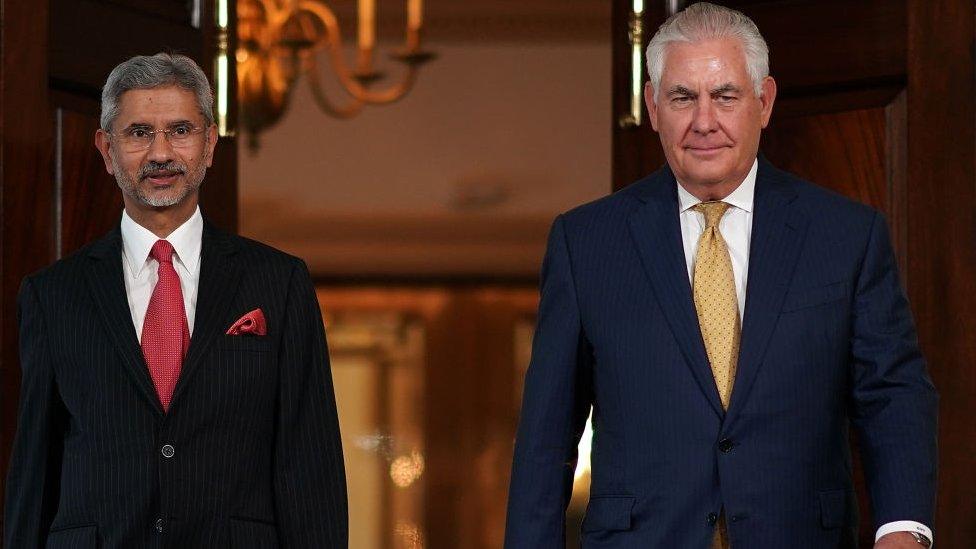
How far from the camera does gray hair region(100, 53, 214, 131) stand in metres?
3.10

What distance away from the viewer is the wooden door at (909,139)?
12.1ft

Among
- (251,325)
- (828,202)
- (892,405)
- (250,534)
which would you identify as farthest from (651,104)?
(250,534)

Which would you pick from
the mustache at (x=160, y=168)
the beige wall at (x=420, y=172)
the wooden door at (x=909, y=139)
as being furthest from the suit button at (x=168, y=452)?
the beige wall at (x=420, y=172)

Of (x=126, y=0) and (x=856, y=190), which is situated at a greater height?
(x=126, y=0)

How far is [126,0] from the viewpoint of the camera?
406cm

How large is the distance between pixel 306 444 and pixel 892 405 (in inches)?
38.5

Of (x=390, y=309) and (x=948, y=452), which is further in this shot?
(x=390, y=309)

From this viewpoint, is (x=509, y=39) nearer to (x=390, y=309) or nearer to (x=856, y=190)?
(x=390, y=309)

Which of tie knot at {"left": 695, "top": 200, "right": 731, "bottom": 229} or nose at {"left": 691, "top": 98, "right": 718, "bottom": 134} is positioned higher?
nose at {"left": 691, "top": 98, "right": 718, "bottom": 134}

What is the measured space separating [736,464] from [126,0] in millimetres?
1933

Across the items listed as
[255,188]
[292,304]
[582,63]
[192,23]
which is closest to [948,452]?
[292,304]

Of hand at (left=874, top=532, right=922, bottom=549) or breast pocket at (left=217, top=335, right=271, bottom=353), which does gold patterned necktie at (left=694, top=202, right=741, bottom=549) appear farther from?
breast pocket at (left=217, top=335, right=271, bottom=353)

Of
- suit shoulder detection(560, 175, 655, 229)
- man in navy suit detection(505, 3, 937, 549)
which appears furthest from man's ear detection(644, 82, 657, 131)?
suit shoulder detection(560, 175, 655, 229)

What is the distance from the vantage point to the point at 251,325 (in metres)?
3.06
